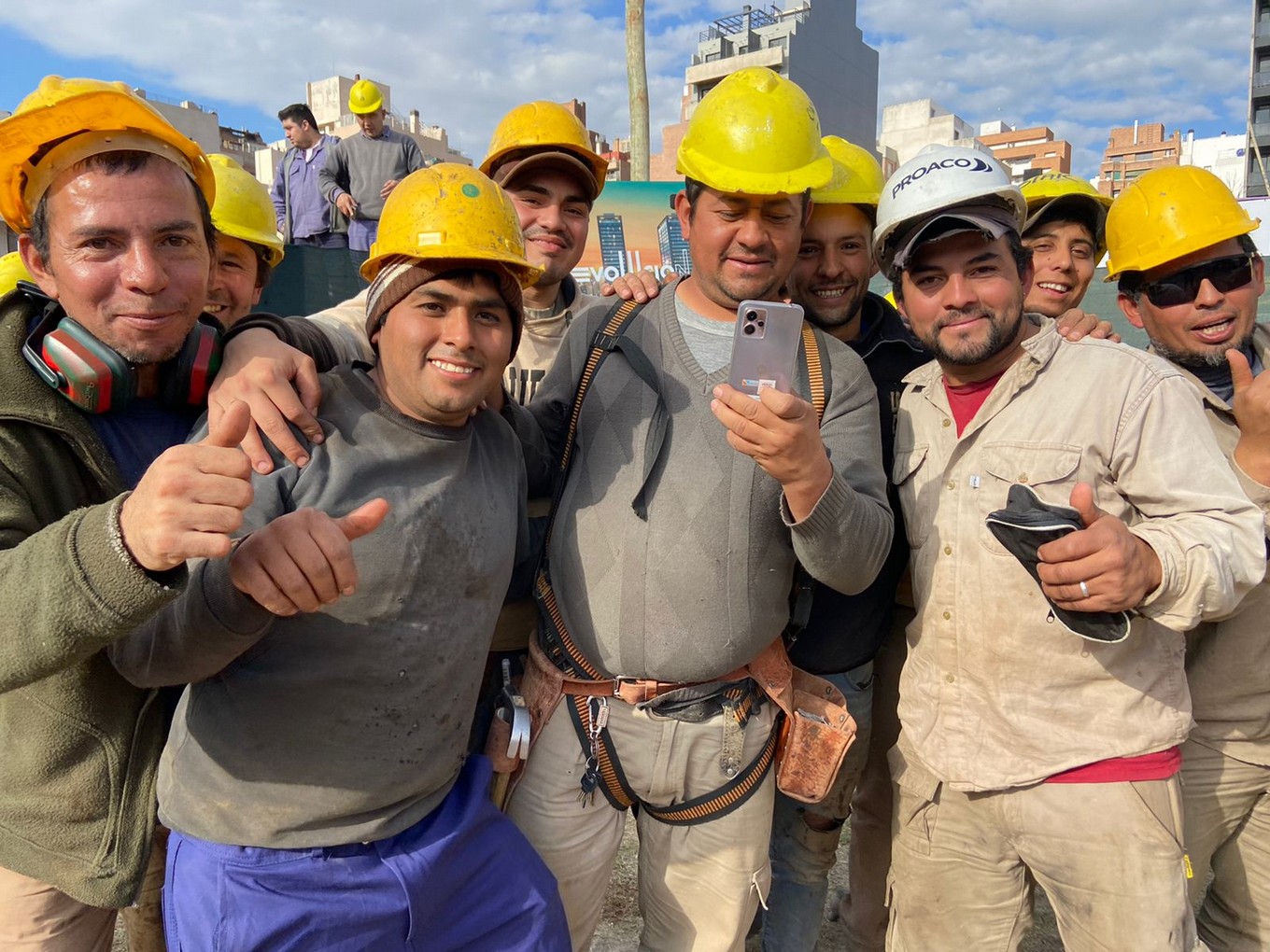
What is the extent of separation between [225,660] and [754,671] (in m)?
1.50

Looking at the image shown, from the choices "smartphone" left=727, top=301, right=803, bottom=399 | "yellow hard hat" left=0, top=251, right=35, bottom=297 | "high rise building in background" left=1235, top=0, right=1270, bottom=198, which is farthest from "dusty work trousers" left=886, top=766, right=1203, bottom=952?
"high rise building in background" left=1235, top=0, right=1270, bottom=198

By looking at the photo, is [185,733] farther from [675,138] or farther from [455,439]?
[675,138]

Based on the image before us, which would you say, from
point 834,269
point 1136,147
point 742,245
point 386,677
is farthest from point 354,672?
point 1136,147

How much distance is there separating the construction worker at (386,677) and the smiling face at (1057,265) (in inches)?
104

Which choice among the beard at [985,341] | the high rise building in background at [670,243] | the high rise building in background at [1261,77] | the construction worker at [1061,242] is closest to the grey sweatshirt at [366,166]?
the high rise building in background at [670,243]

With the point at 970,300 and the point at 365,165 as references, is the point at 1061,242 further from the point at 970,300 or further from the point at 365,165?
the point at 365,165

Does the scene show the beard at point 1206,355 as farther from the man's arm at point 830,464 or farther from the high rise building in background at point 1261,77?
the high rise building in background at point 1261,77

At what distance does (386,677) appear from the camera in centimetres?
189

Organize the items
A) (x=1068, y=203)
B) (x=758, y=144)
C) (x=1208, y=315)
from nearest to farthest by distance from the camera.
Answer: (x=758, y=144) → (x=1208, y=315) → (x=1068, y=203)

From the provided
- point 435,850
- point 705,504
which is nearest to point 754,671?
point 705,504

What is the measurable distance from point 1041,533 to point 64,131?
240 centimetres

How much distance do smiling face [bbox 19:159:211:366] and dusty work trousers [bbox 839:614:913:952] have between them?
2666 mm

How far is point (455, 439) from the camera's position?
2062 millimetres

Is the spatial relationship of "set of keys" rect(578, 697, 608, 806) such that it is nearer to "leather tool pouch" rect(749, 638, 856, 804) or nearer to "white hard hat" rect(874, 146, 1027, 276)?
"leather tool pouch" rect(749, 638, 856, 804)
